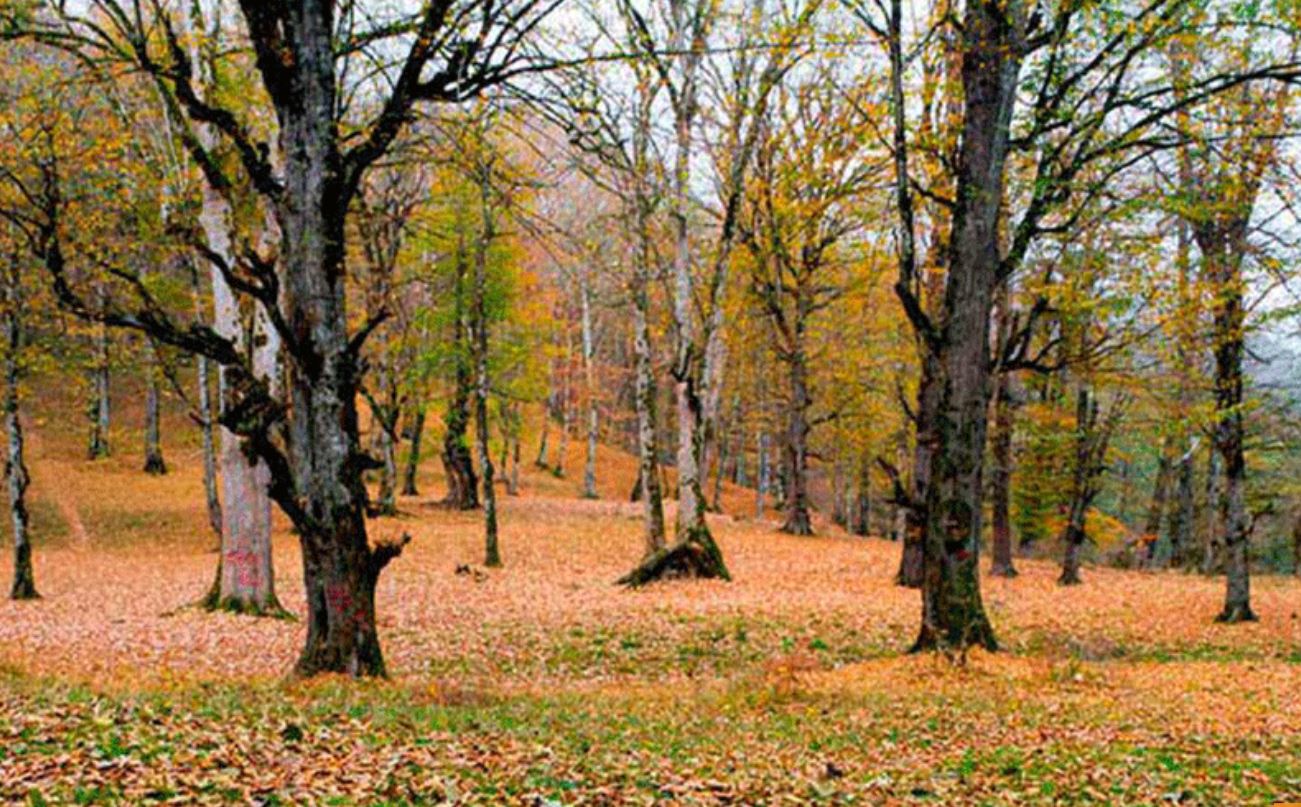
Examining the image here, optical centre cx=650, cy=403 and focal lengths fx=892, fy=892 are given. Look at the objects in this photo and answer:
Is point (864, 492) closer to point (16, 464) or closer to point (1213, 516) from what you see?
point (1213, 516)

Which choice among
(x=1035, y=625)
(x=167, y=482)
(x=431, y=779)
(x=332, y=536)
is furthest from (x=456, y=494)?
(x=431, y=779)

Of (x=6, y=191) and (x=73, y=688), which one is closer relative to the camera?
(x=73, y=688)

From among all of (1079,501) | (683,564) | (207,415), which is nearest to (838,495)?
(1079,501)

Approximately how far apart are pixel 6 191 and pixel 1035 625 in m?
18.6

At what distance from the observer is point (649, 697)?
8430mm

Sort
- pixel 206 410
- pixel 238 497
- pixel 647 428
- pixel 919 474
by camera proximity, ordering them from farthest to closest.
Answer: pixel 206 410 → pixel 647 428 → pixel 919 474 → pixel 238 497

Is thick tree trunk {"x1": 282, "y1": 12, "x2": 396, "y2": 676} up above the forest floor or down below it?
above

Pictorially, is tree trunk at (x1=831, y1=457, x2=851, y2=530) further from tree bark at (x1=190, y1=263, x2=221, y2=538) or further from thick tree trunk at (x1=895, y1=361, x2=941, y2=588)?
tree bark at (x1=190, y1=263, x2=221, y2=538)

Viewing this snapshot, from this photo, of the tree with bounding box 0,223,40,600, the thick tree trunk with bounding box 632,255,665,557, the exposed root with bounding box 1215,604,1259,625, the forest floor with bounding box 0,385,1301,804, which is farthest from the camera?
the thick tree trunk with bounding box 632,255,665,557

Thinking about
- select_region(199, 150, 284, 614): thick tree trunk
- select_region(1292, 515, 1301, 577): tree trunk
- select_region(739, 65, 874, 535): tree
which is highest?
select_region(739, 65, 874, 535): tree

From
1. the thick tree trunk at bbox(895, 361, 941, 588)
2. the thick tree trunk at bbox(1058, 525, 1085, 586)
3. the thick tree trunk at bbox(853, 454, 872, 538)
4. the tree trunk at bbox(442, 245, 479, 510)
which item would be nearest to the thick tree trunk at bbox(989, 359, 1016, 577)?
the thick tree trunk at bbox(1058, 525, 1085, 586)

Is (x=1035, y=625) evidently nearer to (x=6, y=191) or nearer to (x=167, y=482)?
(x=6, y=191)

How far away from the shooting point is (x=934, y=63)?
12.7 metres

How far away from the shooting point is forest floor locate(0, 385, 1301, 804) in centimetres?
470
